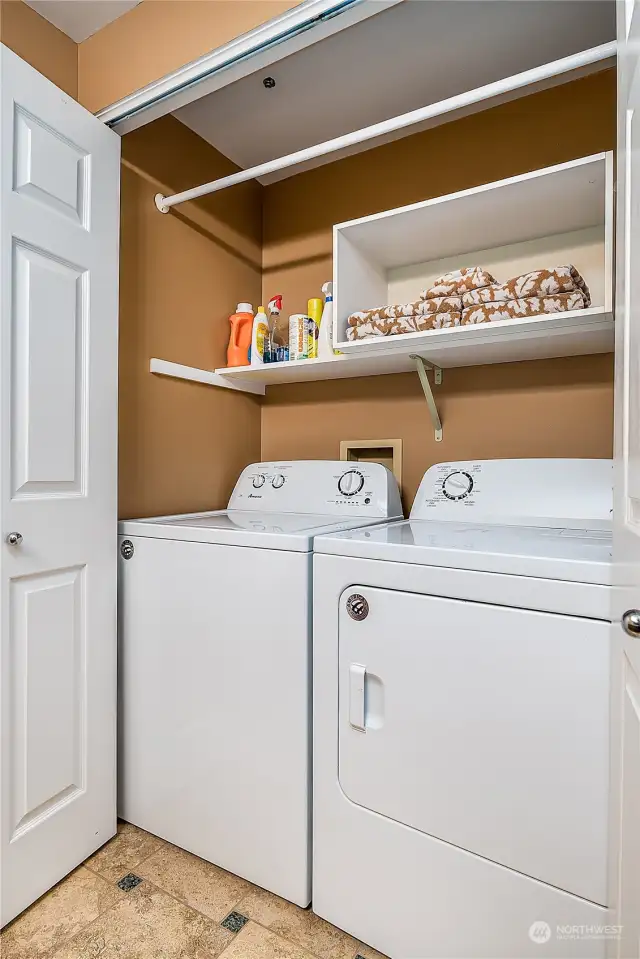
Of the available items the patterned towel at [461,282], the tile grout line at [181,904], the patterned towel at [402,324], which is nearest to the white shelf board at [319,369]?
the patterned towel at [402,324]

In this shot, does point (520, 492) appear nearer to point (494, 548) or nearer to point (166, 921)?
point (494, 548)

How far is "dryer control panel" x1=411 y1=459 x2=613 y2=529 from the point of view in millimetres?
1527

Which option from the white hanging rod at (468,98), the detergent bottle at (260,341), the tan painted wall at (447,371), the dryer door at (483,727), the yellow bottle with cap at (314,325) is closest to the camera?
the dryer door at (483,727)

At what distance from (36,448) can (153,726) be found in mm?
892

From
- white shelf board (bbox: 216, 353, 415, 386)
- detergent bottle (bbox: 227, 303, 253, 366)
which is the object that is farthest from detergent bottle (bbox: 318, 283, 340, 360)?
detergent bottle (bbox: 227, 303, 253, 366)

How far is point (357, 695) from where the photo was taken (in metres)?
1.23

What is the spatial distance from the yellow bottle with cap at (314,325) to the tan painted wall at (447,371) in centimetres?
27

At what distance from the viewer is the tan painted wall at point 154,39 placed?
1.34 meters

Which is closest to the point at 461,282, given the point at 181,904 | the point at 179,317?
the point at 179,317

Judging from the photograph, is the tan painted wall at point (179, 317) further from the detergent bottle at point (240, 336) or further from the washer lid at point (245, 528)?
the washer lid at point (245, 528)

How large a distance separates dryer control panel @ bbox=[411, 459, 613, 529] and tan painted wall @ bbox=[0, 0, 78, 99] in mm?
1720

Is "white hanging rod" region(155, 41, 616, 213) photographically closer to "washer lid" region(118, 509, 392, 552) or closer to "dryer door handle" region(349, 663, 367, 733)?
"washer lid" region(118, 509, 392, 552)

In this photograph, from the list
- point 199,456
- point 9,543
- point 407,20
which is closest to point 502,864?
point 9,543

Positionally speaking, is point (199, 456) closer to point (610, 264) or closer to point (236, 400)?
point (236, 400)
